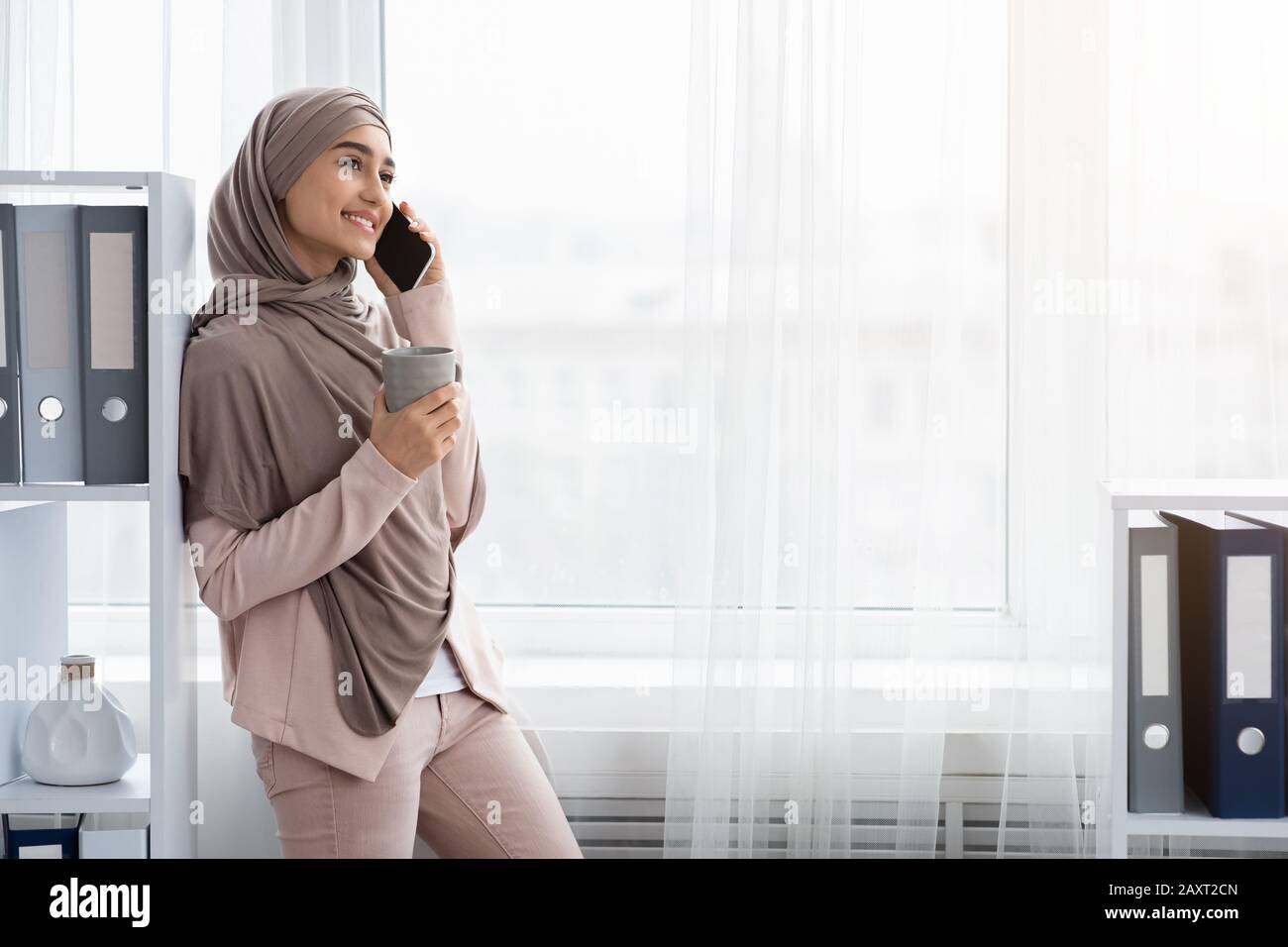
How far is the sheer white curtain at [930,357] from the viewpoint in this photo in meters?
1.60

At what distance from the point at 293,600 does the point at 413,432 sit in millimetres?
254

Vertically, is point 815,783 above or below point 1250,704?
below

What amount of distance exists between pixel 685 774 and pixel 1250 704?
0.78 meters

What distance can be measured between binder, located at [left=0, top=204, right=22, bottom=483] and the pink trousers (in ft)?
1.39

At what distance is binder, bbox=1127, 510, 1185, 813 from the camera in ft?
4.21

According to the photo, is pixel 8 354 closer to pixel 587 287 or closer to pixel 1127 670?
pixel 587 287

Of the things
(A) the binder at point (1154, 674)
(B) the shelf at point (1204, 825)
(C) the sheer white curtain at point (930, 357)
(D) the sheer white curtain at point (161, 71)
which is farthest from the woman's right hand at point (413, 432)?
(B) the shelf at point (1204, 825)

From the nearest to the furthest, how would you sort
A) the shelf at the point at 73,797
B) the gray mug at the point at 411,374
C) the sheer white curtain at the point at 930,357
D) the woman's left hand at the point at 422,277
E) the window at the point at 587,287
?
the gray mug at the point at 411,374 → the shelf at the point at 73,797 → the woman's left hand at the point at 422,277 → the sheer white curtain at the point at 930,357 → the window at the point at 587,287

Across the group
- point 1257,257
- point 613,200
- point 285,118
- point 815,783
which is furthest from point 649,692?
point 1257,257

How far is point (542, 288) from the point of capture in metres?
1.79

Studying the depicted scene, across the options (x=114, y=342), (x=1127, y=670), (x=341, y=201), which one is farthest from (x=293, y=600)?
(x=1127, y=670)

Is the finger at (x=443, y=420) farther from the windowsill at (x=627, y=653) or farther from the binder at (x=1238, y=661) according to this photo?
the binder at (x=1238, y=661)

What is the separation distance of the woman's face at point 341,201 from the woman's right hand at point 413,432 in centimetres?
21
